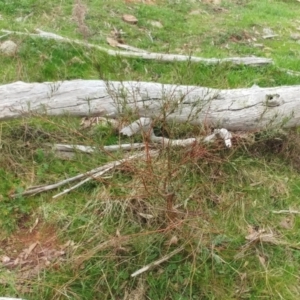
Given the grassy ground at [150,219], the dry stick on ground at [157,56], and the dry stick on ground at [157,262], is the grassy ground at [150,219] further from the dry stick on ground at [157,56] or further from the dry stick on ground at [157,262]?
the dry stick on ground at [157,56]

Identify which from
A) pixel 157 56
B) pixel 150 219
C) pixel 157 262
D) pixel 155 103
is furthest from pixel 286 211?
pixel 157 56

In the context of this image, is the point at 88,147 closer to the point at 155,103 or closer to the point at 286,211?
the point at 155,103

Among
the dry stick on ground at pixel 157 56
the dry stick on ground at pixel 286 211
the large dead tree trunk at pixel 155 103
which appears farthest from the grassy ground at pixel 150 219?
the dry stick on ground at pixel 157 56

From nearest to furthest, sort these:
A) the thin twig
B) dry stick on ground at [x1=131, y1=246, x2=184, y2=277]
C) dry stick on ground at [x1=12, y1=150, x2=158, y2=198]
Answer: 1. dry stick on ground at [x1=131, y1=246, x2=184, y2=277]
2. dry stick on ground at [x1=12, y1=150, x2=158, y2=198]
3. the thin twig

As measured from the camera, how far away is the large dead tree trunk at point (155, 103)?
16.4 feet

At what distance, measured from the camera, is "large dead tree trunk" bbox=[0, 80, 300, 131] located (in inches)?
196

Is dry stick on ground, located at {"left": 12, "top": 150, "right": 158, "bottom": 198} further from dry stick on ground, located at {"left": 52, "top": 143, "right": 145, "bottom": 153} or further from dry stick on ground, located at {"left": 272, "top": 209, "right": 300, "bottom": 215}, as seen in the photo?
dry stick on ground, located at {"left": 272, "top": 209, "right": 300, "bottom": 215}

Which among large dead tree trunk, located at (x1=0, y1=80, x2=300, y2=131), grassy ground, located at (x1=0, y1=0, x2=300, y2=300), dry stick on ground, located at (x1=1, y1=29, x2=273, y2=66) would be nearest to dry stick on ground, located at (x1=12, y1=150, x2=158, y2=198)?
grassy ground, located at (x1=0, y1=0, x2=300, y2=300)

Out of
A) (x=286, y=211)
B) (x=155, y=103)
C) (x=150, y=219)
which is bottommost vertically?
(x=286, y=211)

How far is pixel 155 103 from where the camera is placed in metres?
5.11

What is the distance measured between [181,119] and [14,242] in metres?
1.91

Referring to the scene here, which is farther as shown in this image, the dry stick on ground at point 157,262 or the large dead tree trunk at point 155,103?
the large dead tree trunk at point 155,103

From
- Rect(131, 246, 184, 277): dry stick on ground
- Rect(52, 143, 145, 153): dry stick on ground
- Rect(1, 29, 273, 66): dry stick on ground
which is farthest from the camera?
Rect(1, 29, 273, 66): dry stick on ground

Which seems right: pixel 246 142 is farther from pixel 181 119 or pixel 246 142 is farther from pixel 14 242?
pixel 14 242
